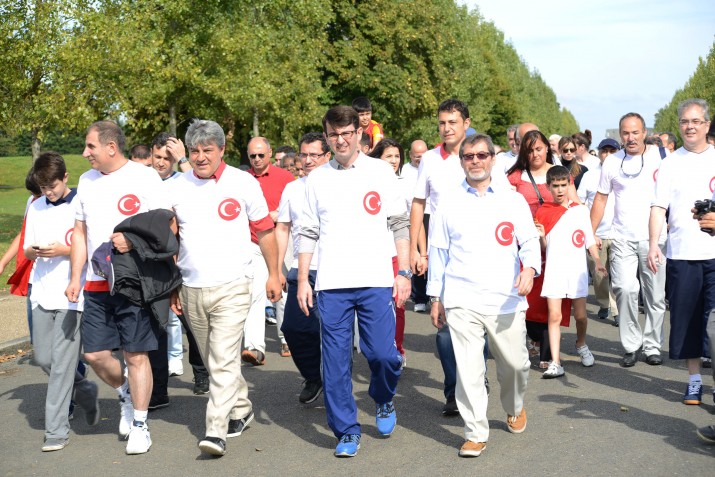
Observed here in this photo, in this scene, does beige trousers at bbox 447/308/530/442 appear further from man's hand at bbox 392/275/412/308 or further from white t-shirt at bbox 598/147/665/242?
white t-shirt at bbox 598/147/665/242

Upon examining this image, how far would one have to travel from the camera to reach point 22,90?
69.9 feet

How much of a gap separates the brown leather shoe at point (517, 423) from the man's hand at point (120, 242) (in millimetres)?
2779

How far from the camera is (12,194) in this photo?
48.6m

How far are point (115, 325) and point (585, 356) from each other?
4424 mm

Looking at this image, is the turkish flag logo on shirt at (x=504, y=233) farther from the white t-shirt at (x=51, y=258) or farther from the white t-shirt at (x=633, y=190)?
the white t-shirt at (x=633, y=190)

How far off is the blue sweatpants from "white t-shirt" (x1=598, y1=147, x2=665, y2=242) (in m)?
3.68

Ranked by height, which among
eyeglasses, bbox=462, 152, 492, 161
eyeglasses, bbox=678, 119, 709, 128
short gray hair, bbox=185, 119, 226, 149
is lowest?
eyeglasses, bbox=462, 152, 492, 161

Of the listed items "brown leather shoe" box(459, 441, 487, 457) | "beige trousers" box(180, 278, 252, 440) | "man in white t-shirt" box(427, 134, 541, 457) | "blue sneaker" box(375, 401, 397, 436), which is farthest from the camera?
"blue sneaker" box(375, 401, 397, 436)

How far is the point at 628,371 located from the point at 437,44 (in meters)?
35.4

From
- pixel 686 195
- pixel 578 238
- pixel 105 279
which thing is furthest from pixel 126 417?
pixel 686 195

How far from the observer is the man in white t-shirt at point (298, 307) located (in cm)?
720

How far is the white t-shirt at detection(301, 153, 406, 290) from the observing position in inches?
234

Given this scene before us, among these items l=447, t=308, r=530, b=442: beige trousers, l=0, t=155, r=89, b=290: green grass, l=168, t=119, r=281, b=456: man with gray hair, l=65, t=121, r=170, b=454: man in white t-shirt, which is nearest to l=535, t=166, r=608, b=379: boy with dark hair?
Answer: l=447, t=308, r=530, b=442: beige trousers

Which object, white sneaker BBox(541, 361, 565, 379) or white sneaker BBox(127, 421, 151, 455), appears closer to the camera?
white sneaker BBox(127, 421, 151, 455)
